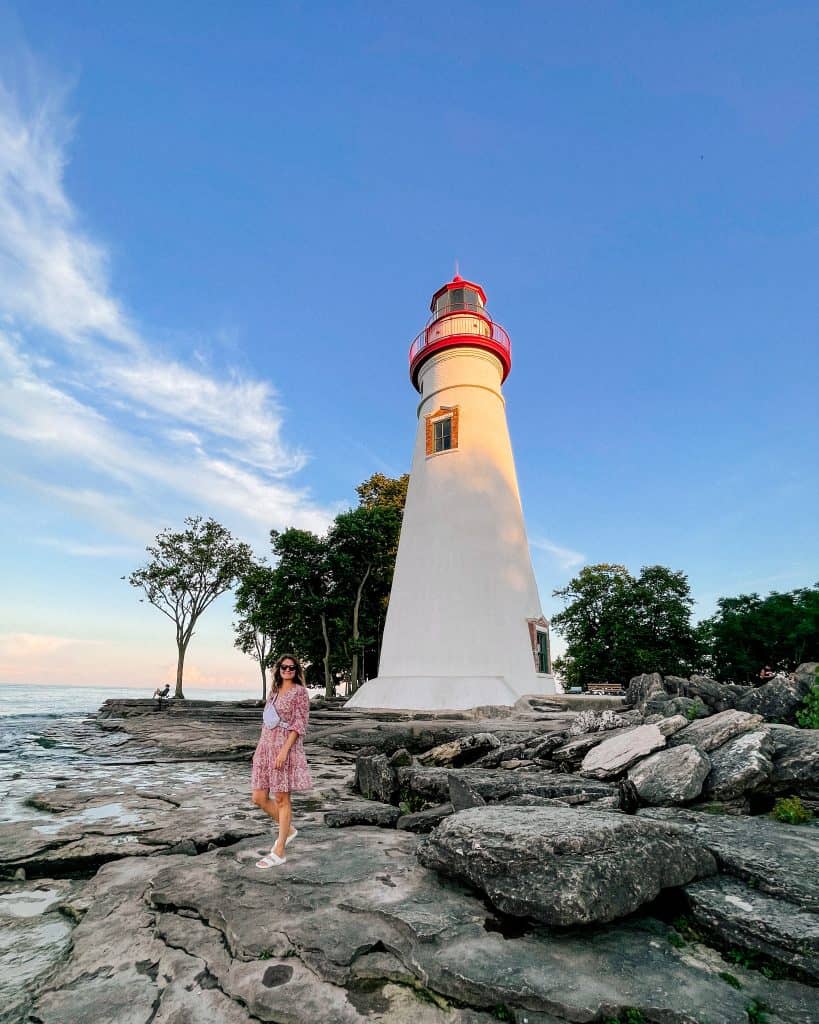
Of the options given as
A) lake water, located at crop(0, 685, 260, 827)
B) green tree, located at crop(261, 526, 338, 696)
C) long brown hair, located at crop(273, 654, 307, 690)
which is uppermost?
green tree, located at crop(261, 526, 338, 696)

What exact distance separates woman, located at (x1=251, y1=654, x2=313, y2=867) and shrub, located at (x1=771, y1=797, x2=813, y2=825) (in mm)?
4188

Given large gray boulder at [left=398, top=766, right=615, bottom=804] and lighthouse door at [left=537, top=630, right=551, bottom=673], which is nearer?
large gray boulder at [left=398, top=766, right=615, bottom=804]

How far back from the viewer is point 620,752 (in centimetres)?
622

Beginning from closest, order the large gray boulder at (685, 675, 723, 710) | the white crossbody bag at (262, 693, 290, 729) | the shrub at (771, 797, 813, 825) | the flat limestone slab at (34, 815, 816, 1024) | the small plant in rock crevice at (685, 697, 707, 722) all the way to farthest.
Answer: the flat limestone slab at (34, 815, 816, 1024) → the shrub at (771, 797, 813, 825) → the white crossbody bag at (262, 693, 290, 729) → the small plant in rock crevice at (685, 697, 707, 722) → the large gray boulder at (685, 675, 723, 710)

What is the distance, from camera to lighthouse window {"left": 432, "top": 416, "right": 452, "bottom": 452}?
1856cm

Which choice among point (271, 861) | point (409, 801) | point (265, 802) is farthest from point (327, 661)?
point (271, 861)

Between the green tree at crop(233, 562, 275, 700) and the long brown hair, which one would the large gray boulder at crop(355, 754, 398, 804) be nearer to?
the long brown hair

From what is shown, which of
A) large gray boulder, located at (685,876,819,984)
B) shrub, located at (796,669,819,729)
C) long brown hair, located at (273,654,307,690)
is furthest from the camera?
shrub, located at (796,669,819,729)

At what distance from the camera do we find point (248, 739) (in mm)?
12305

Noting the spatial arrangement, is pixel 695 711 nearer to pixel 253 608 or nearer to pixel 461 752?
pixel 461 752

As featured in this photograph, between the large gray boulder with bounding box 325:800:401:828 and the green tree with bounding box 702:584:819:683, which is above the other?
the green tree with bounding box 702:584:819:683

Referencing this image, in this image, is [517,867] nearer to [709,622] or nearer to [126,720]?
[126,720]

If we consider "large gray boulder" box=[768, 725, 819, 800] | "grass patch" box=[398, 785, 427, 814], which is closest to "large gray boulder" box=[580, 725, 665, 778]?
"large gray boulder" box=[768, 725, 819, 800]

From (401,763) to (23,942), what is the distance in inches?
191
